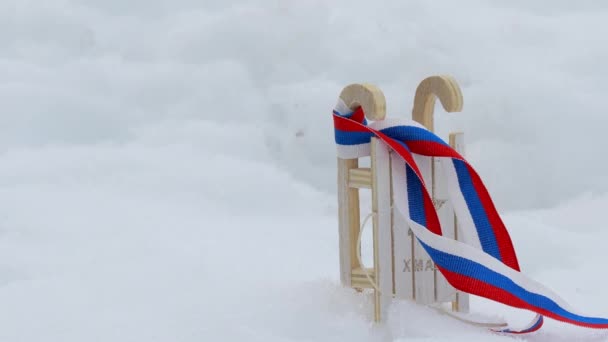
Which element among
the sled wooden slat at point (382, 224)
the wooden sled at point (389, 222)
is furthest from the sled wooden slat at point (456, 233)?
the sled wooden slat at point (382, 224)

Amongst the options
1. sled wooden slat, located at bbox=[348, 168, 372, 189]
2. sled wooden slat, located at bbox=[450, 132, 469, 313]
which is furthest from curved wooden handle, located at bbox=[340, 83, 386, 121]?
sled wooden slat, located at bbox=[450, 132, 469, 313]

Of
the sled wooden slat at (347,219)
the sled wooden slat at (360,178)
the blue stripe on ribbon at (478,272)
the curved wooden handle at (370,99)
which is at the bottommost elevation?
the blue stripe on ribbon at (478,272)

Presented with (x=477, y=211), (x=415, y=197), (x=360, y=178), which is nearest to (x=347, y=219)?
(x=360, y=178)

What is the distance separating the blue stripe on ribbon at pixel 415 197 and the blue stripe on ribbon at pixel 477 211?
122 millimetres

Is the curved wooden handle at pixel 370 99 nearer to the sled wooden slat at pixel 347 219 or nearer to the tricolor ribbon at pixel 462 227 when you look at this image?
the tricolor ribbon at pixel 462 227

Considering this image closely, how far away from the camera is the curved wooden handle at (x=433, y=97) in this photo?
265 cm

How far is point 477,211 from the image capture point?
263 centimetres

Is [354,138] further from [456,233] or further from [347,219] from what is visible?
[456,233]

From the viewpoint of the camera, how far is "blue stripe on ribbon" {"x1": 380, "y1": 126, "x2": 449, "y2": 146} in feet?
8.45

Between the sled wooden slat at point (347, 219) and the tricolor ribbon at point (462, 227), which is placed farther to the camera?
the sled wooden slat at point (347, 219)

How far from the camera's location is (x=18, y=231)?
3.76m

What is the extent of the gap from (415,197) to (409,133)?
17 cm

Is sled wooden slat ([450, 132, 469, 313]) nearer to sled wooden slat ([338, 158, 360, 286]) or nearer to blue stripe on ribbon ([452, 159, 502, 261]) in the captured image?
blue stripe on ribbon ([452, 159, 502, 261])

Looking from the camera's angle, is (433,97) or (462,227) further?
(433,97)
